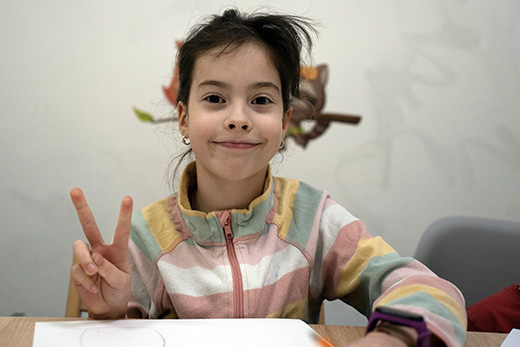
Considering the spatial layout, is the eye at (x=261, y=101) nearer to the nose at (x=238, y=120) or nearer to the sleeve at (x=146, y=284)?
the nose at (x=238, y=120)

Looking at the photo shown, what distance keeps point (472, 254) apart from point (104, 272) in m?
0.82

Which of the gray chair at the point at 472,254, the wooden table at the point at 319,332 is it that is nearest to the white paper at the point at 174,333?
the wooden table at the point at 319,332

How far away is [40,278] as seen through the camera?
1593 mm

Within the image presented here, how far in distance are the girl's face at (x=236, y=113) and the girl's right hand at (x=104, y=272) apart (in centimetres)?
20

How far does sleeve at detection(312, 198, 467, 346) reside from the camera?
0.56 meters

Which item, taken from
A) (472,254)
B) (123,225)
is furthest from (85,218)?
(472,254)

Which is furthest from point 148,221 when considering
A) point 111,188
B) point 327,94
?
point 327,94

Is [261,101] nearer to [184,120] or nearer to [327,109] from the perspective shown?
[184,120]

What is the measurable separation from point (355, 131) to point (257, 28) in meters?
0.88

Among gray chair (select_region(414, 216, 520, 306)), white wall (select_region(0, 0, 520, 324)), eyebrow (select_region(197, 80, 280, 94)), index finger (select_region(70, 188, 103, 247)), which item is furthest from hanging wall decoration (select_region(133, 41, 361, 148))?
index finger (select_region(70, 188, 103, 247))

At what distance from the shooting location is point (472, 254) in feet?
3.42

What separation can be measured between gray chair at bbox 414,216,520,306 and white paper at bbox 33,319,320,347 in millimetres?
539

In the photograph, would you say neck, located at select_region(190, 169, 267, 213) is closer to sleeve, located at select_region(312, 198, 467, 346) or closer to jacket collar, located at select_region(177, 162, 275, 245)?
Answer: jacket collar, located at select_region(177, 162, 275, 245)

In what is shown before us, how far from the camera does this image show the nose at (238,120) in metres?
0.73
